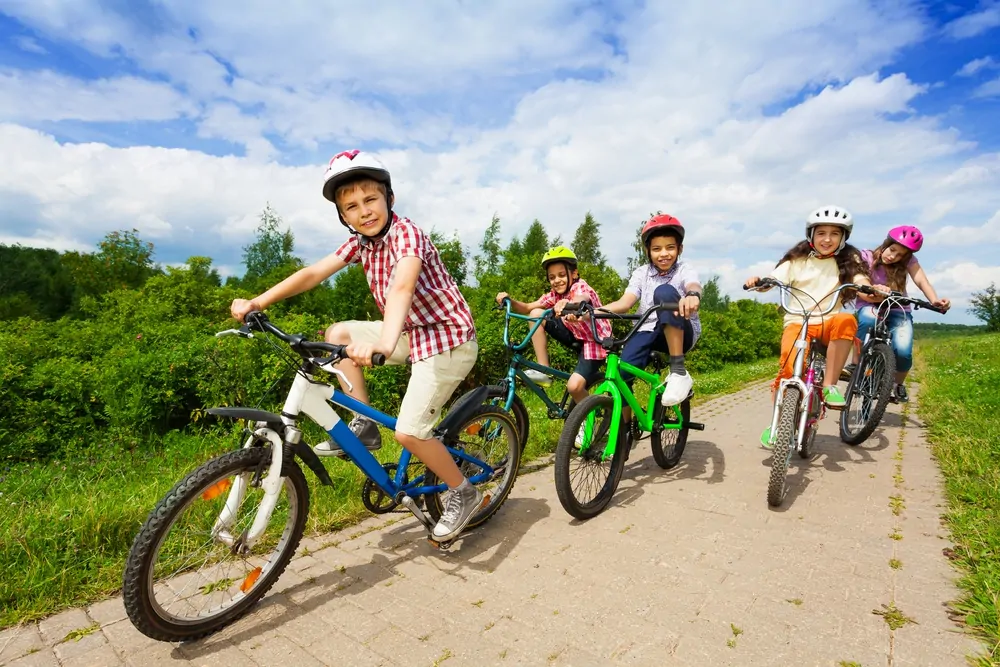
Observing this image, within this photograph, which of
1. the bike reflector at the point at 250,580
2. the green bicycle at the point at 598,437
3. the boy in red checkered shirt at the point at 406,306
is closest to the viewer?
the bike reflector at the point at 250,580

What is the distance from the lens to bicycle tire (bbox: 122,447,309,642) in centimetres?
209

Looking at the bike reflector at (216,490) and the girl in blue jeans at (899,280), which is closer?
the bike reflector at (216,490)

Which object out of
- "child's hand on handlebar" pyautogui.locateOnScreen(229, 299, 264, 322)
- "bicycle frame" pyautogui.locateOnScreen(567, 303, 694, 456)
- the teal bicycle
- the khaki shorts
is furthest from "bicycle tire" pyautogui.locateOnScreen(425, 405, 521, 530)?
"child's hand on handlebar" pyautogui.locateOnScreen(229, 299, 264, 322)

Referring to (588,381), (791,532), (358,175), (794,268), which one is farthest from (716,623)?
(794,268)

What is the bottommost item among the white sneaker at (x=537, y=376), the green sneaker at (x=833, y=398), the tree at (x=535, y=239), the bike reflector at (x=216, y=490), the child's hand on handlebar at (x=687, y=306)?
the bike reflector at (x=216, y=490)

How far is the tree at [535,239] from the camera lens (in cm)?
5853

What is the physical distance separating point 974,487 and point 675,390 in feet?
7.05

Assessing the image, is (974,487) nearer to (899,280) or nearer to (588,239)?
(899,280)

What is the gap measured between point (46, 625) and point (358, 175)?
8.00 feet

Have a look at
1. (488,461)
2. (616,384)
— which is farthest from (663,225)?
(488,461)

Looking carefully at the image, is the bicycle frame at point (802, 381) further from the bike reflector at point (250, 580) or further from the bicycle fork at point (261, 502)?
the bike reflector at point (250, 580)

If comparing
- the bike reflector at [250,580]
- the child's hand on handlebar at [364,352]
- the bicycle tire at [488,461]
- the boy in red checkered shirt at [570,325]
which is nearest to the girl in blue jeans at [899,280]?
the boy in red checkered shirt at [570,325]

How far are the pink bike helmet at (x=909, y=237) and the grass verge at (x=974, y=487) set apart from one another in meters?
1.88

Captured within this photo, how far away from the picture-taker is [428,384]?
280 centimetres
